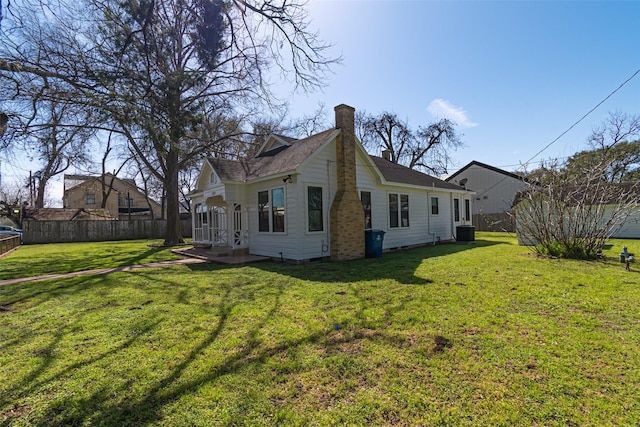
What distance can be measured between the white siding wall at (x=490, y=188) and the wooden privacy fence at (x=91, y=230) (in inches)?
1071

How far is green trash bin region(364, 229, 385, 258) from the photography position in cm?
1131

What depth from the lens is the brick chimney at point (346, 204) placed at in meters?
10.6

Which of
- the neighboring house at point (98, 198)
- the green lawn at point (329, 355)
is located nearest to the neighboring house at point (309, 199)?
the green lawn at point (329, 355)

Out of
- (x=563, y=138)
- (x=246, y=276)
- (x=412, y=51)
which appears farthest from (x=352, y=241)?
(x=563, y=138)

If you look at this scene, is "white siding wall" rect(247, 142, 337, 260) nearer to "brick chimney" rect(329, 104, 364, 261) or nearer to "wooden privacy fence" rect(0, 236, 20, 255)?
"brick chimney" rect(329, 104, 364, 261)

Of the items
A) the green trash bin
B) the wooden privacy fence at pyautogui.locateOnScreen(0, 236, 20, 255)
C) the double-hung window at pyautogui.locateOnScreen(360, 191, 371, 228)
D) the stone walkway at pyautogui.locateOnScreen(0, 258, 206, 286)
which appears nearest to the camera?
the stone walkway at pyautogui.locateOnScreen(0, 258, 206, 286)

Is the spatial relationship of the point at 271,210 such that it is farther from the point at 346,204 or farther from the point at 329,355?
the point at 329,355

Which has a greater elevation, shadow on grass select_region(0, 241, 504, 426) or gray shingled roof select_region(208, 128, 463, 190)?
gray shingled roof select_region(208, 128, 463, 190)

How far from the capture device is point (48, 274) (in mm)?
9156

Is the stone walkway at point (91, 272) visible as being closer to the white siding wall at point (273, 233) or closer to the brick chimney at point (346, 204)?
the white siding wall at point (273, 233)

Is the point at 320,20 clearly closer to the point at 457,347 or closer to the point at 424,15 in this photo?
the point at 424,15

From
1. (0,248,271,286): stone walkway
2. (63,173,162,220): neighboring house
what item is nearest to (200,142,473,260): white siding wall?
(0,248,271,286): stone walkway

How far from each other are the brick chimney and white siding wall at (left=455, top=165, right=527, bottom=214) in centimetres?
2229

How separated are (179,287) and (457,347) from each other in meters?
5.92
